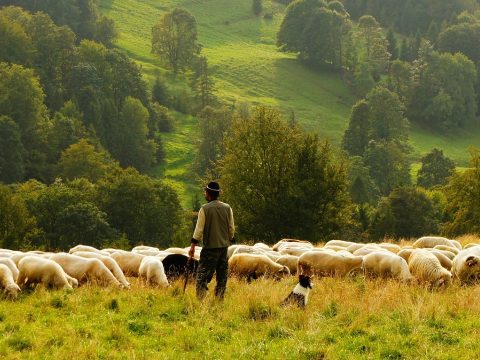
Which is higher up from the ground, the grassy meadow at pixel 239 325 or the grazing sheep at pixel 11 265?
the grassy meadow at pixel 239 325

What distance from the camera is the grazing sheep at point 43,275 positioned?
55.3 feet

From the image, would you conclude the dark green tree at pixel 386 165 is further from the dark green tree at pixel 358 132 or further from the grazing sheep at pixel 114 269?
the grazing sheep at pixel 114 269

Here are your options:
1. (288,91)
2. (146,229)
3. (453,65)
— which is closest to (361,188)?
(146,229)

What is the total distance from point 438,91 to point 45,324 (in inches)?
5893

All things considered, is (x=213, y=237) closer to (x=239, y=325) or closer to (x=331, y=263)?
(x=239, y=325)

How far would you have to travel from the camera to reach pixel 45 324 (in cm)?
1307

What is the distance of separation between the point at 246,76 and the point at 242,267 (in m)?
136

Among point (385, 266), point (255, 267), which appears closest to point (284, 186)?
point (255, 267)

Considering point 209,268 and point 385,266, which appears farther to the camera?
point 385,266

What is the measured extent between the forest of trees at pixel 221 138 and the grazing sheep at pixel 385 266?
35.1m

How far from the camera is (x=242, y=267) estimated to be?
67.3 feet

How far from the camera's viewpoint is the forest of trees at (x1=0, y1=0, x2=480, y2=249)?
57.4 m

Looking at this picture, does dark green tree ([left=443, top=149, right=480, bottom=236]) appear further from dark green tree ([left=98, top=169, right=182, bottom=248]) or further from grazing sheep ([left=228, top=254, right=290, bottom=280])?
grazing sheep ([left=228, top=254, right=290, bottom=280])

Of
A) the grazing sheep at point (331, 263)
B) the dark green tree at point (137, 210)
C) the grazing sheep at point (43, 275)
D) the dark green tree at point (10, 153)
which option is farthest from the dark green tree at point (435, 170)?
the grazing sheep at point (43, 275)
